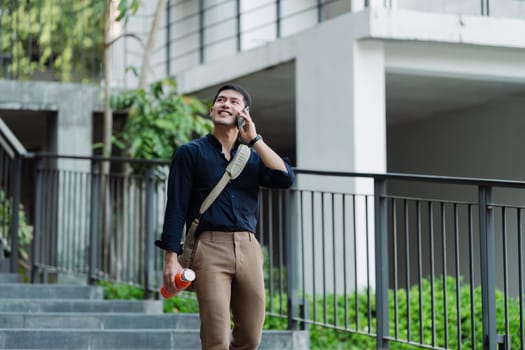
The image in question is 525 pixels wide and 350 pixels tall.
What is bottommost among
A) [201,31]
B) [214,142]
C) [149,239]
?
[149,239]

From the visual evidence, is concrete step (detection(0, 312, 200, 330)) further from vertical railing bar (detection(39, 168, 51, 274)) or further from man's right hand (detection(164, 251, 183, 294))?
man's right hand (detection(164, 251, 183, 294))

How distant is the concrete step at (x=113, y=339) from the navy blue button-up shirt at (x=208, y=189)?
96.0 inches

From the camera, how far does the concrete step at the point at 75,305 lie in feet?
26.9

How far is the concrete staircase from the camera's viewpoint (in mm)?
7215

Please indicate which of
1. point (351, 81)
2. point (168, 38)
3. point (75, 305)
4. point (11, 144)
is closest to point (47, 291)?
point (75, 305)

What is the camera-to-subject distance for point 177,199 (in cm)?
502

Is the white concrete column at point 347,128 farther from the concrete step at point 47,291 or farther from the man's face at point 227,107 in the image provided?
the man's face at point 227,107

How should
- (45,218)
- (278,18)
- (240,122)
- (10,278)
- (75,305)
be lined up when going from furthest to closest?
A: (278,18) < (45,218) < (10,278) < (75,305) < (240,122)

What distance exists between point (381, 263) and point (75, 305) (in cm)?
255

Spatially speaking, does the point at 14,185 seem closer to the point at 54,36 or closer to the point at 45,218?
the point at 45,218

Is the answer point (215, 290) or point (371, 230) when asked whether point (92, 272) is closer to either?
point (371, 230)

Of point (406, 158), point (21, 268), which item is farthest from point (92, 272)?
point (406, 158)

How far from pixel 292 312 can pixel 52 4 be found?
6.47 metres

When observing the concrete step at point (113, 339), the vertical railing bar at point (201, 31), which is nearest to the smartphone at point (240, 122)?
the concrete step at point (113, 339)
